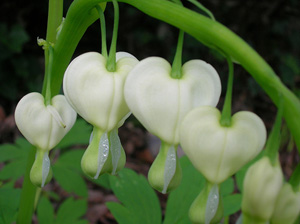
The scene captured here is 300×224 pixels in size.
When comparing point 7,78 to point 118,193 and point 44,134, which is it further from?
point 44,134

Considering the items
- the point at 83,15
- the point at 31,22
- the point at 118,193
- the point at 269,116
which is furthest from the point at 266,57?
the point at 83,15

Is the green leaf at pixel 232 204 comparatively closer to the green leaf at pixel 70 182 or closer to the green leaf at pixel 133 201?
the green leaf at pixel 133 201

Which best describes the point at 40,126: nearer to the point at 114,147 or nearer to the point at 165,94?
the point at 114,147

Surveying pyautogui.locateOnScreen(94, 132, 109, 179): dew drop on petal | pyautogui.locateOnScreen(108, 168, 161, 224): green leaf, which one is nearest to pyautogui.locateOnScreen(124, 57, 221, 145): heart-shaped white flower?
pyautogui.locateOnScreen(94, 132, 109, 179): dew drop on petal

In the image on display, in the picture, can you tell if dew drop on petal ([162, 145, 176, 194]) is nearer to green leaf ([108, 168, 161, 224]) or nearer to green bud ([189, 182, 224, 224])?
green bud ([189, 182, 224, 224])

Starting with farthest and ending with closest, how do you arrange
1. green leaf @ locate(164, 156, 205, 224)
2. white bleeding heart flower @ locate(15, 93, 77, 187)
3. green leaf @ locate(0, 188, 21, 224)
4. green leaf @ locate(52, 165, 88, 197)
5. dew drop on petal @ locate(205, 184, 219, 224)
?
green leaf @ locate(52, 165, 88, 197) → green leaf @ locate(164, 156, 205, 224) → green leaf @ locate(0, 188, 21, 224) → white bleeding heart flower @ locate(15, 93, 77, 187) → dew drop on petal @ locate(205, 184, 219, 224)

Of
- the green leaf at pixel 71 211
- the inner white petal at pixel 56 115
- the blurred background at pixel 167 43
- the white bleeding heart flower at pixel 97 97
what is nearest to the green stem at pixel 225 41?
the white bleeding heart flower at pixel 97 97

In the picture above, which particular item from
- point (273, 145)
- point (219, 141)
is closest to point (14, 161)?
point (219, 141)
